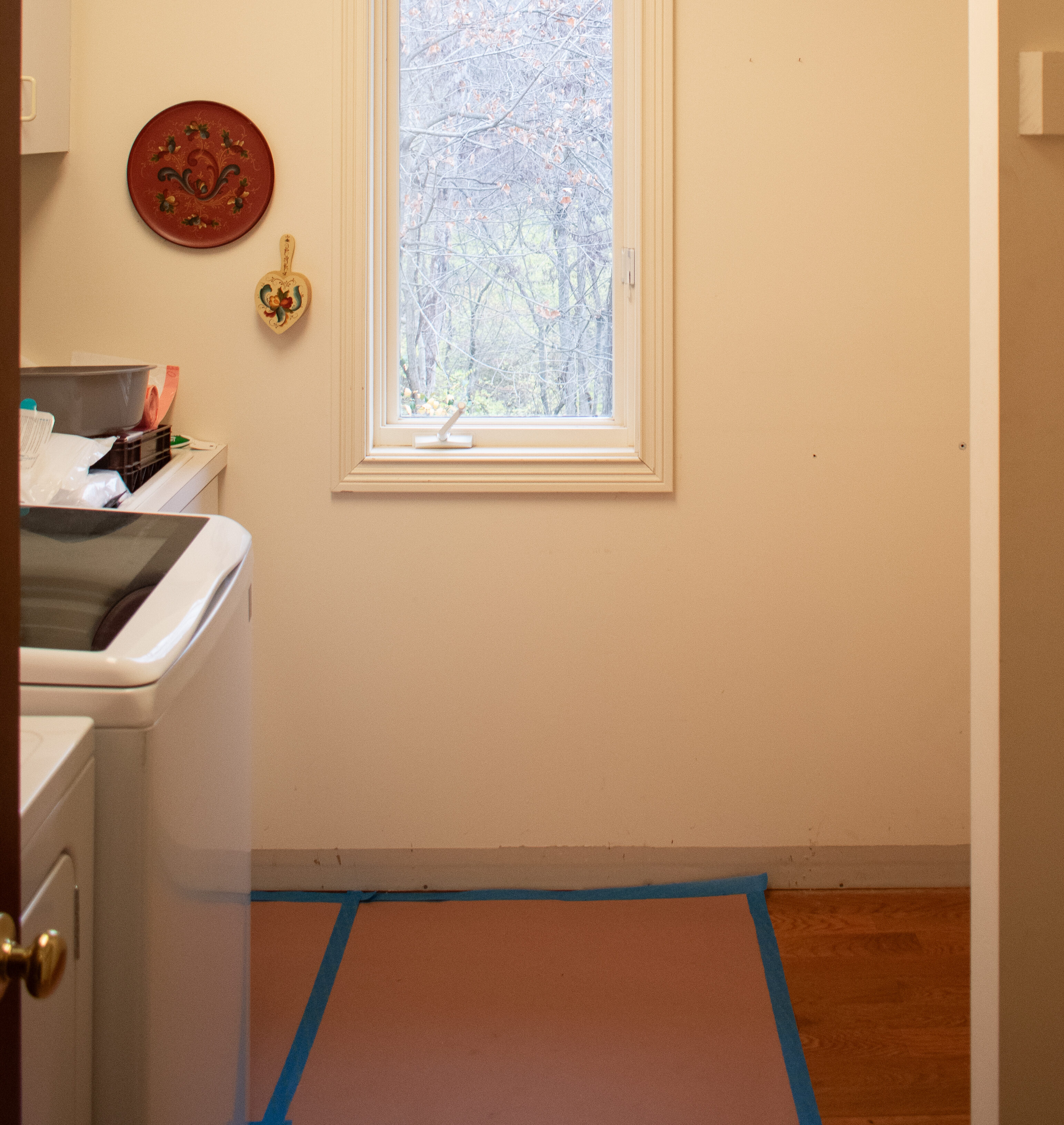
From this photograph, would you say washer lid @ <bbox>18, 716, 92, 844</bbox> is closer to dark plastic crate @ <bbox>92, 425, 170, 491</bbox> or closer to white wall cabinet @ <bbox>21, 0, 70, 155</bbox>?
dark plastic crate @ <bbox>92, 425, 170, 491</bbox>

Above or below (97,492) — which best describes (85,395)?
above

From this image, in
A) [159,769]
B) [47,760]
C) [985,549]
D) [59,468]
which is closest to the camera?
[47,760]

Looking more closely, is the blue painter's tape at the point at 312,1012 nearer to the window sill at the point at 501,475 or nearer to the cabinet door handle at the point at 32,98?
the window sill at the point at 501,475

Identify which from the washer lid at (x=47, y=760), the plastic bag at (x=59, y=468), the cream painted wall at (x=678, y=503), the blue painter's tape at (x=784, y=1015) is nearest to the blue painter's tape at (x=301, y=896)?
the cream painted wall at (x=678, y=503)

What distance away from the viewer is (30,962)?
544mm

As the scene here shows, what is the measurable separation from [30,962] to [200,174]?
1.94 metres

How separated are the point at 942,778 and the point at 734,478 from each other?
827 mm

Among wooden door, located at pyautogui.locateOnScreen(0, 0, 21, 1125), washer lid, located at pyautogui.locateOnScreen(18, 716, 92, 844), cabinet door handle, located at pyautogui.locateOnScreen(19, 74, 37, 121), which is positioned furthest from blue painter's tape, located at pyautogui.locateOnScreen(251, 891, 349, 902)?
wooden door, located at pyautogui.locateOnScreen(0, 0, 21, 1125)

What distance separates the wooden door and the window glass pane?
183 cm

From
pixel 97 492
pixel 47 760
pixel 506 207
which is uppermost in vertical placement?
pixel 506 207

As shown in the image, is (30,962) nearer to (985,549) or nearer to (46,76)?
(985,549)

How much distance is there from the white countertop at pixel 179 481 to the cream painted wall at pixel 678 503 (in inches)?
3.3

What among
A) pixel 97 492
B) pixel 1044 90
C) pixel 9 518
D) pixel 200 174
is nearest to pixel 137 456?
pixel 97 492

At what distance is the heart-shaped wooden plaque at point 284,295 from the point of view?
216 cm
